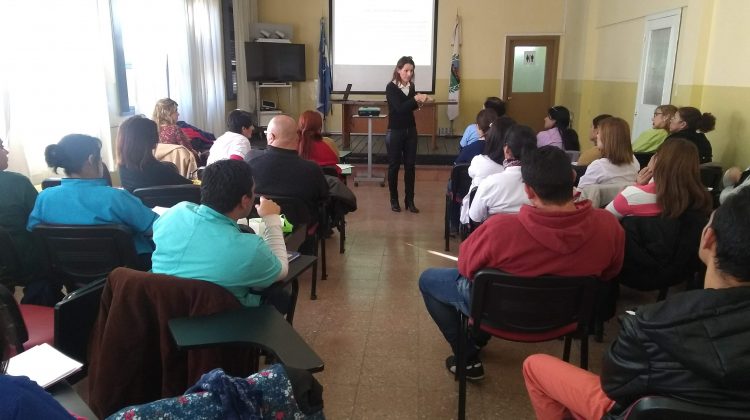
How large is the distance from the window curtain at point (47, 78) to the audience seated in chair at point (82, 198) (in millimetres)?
1924

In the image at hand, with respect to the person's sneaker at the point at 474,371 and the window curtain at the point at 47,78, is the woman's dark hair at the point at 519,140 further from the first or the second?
the window curtain at the point at 47,78

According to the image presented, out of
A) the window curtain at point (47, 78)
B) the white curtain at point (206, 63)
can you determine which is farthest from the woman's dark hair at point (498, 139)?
the white curtain at point (206, 63)

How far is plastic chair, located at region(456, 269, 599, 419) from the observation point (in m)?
1.80

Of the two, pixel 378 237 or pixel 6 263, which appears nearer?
pixel 6 263

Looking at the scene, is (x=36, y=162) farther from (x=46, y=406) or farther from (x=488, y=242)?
(x=46, y=406)

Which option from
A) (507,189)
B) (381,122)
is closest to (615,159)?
(507,189)

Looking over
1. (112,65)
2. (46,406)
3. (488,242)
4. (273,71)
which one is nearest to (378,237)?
(488,242)

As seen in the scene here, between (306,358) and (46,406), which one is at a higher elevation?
(46,406)

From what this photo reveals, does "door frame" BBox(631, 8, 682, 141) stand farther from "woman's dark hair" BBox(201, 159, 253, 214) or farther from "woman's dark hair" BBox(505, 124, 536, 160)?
"woman's dark hair" BBox(201, 159, 253, 214)

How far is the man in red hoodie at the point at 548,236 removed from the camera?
1815 mm

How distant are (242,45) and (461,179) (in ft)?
20.0

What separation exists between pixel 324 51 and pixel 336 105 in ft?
3.33

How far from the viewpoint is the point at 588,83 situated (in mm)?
8320

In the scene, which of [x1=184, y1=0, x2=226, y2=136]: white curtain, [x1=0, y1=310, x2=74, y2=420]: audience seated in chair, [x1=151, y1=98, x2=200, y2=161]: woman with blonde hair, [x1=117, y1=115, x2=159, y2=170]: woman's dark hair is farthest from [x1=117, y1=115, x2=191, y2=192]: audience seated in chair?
[x1=184, y1=0, x2=226, y2=136]: white curtain
